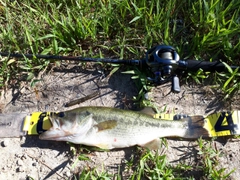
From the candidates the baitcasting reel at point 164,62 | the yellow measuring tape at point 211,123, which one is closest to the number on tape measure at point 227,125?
the yellow measuring tape at point 211,123

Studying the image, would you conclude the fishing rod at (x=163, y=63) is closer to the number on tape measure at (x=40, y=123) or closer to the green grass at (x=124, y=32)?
the green grass at (x=124, y=32)

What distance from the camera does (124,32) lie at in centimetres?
412

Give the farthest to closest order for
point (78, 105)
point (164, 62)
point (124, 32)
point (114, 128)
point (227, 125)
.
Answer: point (124, 32) → point (78, 105) → point (227, 125) → point (114, 128) → point (164, 62)

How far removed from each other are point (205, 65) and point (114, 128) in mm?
1367

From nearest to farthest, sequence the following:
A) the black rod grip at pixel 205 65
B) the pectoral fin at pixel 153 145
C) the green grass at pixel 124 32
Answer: the pectoral fin at pixel 153 145, the black rod grip at pixel 205 65, the green grass at pixel 124 32

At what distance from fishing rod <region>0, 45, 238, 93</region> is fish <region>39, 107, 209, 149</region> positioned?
0.48 metres

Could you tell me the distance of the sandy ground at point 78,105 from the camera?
3.64 m

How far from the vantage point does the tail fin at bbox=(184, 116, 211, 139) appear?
3.58 meters

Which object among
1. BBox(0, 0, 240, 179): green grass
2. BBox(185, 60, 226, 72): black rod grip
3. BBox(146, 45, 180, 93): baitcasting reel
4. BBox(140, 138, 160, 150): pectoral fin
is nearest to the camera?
BBox(146, 45, 180, 93): baitcasting reel

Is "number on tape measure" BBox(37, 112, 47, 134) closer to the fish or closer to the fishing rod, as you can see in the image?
the fish

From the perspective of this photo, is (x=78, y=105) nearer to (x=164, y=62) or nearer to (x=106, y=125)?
(x=106, y=125)

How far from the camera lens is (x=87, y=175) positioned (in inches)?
137

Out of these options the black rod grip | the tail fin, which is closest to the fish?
the tail fin

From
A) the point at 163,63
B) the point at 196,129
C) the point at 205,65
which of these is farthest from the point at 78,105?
the point at 205,65
